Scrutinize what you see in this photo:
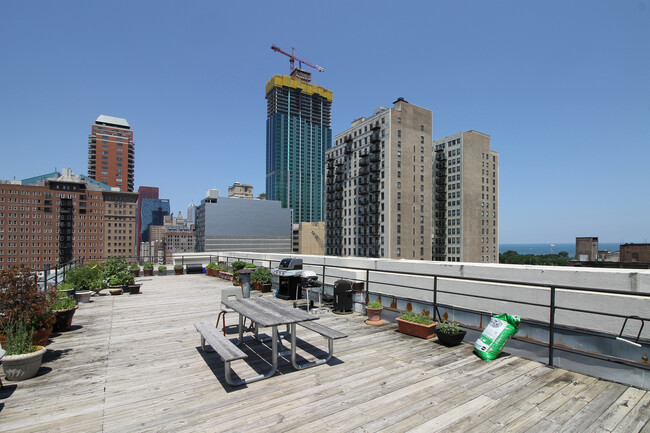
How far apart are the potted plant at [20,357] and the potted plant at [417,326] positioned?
611 centimetres

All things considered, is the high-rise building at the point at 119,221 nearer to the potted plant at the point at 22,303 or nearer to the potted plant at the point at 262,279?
the potted plant at the point at 262,279

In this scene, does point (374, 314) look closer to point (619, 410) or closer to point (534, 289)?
point (534, 289)

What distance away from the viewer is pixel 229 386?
418cm

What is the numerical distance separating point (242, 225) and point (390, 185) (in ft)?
316

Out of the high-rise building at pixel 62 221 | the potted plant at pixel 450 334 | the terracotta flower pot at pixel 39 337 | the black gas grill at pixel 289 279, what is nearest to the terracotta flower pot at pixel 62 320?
the terracotta flower pot at pixel 39 337

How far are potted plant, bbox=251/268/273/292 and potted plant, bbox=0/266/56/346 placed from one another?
24.6 feet

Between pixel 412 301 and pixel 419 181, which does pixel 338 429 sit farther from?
pixel 419 181

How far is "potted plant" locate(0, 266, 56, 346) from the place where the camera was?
4.76 meters

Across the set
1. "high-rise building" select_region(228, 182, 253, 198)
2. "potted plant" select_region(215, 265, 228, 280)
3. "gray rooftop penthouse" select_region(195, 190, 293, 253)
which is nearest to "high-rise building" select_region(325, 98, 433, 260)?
"potted plant" select_region(215, 265, 228, 280)

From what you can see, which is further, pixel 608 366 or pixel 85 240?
pixel 85 240

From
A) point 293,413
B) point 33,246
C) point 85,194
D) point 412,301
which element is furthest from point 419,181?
point 33,246

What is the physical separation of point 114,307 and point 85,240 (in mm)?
143382

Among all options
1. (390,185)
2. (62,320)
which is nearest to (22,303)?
(62,320)

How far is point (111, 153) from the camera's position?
166 meters
